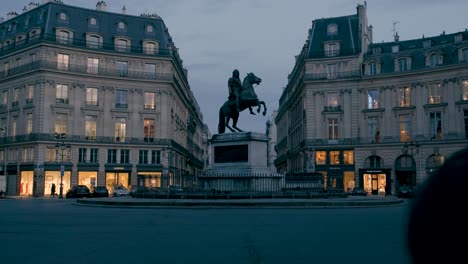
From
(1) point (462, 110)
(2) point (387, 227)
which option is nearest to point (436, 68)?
(1) point (462, 110)

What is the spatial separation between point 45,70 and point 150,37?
49.9 ft

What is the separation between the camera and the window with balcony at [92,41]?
65.5 metres

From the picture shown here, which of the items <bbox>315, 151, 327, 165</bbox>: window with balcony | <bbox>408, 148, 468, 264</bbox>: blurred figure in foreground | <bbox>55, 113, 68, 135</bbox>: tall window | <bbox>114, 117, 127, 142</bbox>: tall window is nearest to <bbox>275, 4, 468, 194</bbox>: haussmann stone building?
<bbox>315, 151, 327, 165</bbox>: window with balcony

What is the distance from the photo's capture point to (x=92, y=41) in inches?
2596

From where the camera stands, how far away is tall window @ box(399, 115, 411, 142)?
62.4 m

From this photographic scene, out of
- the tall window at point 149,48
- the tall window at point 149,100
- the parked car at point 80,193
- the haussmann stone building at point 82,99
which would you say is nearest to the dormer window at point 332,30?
the haussmann stone building at point 82,99

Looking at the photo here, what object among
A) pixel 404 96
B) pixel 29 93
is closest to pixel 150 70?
pixel 29 93

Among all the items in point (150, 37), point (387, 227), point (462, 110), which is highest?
point (150, 37)

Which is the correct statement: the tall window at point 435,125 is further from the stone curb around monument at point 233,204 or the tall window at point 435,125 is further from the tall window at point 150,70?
the stone curb around monument at point 233,204

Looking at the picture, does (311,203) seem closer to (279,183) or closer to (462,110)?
(279,183)

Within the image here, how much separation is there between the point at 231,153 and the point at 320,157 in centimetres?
3997

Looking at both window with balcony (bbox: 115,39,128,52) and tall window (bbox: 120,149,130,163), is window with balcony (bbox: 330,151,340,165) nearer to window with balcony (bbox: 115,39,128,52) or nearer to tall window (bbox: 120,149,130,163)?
tall window (bbox: 120,149,130,163)

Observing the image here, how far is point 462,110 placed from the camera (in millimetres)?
59344

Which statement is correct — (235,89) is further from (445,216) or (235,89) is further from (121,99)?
(121,99)
